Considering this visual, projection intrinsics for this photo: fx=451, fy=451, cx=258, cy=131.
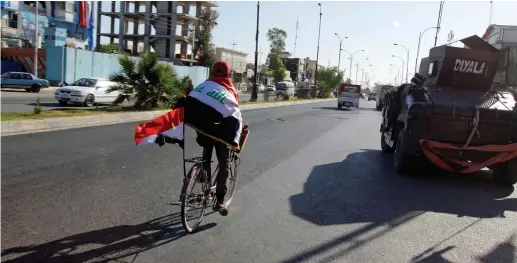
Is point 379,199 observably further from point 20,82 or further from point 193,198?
point 20,82

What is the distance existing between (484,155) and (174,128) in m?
5.89

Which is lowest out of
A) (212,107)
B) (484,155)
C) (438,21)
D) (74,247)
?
(74,247)

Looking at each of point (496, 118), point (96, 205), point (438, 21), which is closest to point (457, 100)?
point (496, 118)

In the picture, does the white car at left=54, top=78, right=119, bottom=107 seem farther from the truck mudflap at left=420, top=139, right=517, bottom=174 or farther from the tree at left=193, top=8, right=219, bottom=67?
the tree at left=193, top=8, right=219, bottom=67

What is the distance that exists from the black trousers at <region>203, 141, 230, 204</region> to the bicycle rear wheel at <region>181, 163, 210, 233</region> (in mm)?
131

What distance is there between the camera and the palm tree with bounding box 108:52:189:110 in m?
18.1

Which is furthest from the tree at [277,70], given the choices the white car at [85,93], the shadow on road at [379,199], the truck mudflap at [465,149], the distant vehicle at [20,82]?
the truck mudflap at [465,149]

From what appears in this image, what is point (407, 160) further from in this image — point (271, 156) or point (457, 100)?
point (271, 156)

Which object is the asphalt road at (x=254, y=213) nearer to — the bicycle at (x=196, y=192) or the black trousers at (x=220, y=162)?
the bicycle at (x=196, y=192)

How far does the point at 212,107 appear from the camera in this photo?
464cm

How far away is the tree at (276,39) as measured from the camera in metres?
110

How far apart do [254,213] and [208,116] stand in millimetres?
1526

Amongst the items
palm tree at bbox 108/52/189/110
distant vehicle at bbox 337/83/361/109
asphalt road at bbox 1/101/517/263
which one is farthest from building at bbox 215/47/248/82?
asphalt road at bbox 1/101/517/263

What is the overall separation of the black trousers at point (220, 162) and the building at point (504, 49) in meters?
7.23
